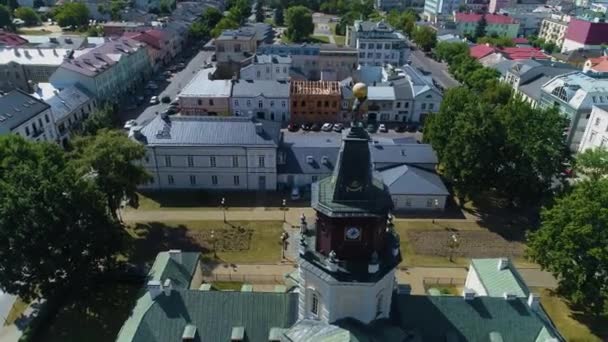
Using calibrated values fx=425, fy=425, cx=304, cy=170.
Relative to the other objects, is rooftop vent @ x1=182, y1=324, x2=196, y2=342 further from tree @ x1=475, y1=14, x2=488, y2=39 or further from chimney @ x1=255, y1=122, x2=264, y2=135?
tree @ x1=475, y1=14, x2=488, y2=39

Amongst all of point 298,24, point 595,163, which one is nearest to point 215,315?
point 595,163

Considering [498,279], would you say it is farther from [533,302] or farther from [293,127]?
[293,127]

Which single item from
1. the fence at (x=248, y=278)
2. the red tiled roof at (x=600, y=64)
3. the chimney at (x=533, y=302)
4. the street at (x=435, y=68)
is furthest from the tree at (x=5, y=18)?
the red tiled roof at (x=600, y=64)

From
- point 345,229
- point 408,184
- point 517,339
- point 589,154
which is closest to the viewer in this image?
point 345,229

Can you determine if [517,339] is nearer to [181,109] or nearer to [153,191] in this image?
[153,191]

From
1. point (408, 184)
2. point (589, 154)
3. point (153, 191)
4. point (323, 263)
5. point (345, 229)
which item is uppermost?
point (345, 229)

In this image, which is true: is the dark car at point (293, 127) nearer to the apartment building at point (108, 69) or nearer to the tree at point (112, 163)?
the tree at point (112, 163)

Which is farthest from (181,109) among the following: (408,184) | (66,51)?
(408,184)

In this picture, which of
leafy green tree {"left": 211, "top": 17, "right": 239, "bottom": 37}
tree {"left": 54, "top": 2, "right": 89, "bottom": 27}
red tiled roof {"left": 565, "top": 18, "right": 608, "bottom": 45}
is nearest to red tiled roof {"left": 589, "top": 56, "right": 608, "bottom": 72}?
red tiled roof {"left": 565, "top": 18, "right": 608, "bottom": 45}
